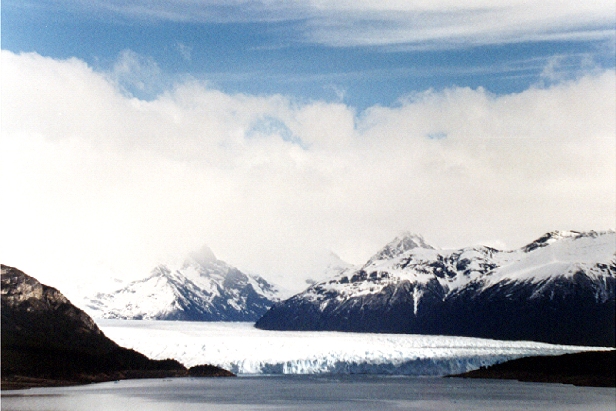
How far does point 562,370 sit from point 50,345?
5500 cm

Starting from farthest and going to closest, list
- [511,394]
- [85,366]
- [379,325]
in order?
1. [379,325]
2. [85,366]
3. [511,394]

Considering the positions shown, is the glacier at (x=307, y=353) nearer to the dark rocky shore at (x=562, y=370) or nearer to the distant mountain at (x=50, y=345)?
the dark rocky shore at (x=562, y=370)

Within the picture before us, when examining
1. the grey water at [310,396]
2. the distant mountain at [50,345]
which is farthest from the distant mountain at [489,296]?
the distant mountain at [50,345]

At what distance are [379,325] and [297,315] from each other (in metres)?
25.9

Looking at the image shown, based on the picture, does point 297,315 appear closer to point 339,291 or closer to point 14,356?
point 339,291

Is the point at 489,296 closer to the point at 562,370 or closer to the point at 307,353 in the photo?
the point at 562,370

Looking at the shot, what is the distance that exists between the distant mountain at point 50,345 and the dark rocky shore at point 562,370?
1590 inches

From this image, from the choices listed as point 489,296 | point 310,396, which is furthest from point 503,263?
point 310,396

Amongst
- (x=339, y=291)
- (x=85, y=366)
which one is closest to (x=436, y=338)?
(x=85, y=366)

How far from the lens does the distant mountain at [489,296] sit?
475 ft

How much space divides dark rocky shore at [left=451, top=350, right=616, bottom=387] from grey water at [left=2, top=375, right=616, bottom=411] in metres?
3.88

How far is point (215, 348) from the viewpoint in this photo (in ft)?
311

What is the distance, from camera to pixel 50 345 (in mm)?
77188

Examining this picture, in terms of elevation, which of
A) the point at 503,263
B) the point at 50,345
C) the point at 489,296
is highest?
the point at 503,263
